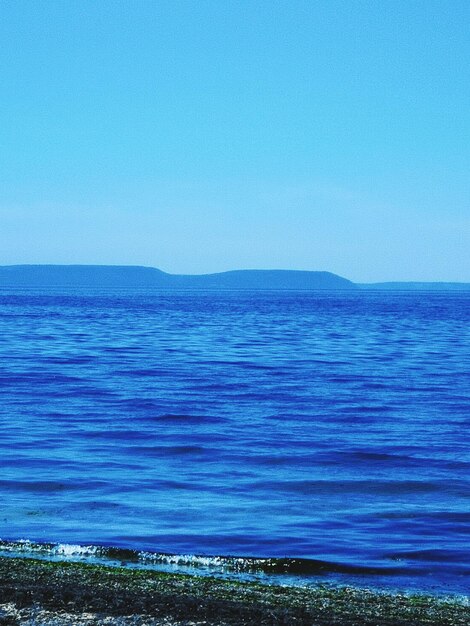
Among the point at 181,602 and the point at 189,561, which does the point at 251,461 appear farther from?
the point at 181,602

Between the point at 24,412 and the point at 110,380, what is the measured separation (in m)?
9.33

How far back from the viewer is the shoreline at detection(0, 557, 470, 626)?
9602 mm

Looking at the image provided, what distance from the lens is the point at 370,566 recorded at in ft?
42.9

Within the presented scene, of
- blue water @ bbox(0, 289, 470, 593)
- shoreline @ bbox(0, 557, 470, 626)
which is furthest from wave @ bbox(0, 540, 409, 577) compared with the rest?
shoreline @ bbox(0, 557, 470, 626)

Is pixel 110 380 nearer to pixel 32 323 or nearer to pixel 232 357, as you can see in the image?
pixel 232 357

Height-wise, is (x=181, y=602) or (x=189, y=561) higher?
(x=181, y=602)

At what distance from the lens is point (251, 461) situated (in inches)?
806

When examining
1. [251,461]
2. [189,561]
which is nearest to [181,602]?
[189,561]

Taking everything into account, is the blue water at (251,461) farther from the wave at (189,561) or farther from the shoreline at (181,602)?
the shoreline at (181,602)

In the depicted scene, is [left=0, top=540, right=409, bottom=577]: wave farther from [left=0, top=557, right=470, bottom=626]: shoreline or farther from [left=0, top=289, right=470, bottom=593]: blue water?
[left=0, top=557, right=470, bottom=626]: shoreline

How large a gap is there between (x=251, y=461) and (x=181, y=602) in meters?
10.3

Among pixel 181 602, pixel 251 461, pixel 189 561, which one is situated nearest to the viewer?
pixel 181 602

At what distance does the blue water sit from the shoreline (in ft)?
4.30

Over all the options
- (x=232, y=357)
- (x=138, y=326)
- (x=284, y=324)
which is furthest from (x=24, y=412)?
(x=284, y=324)
